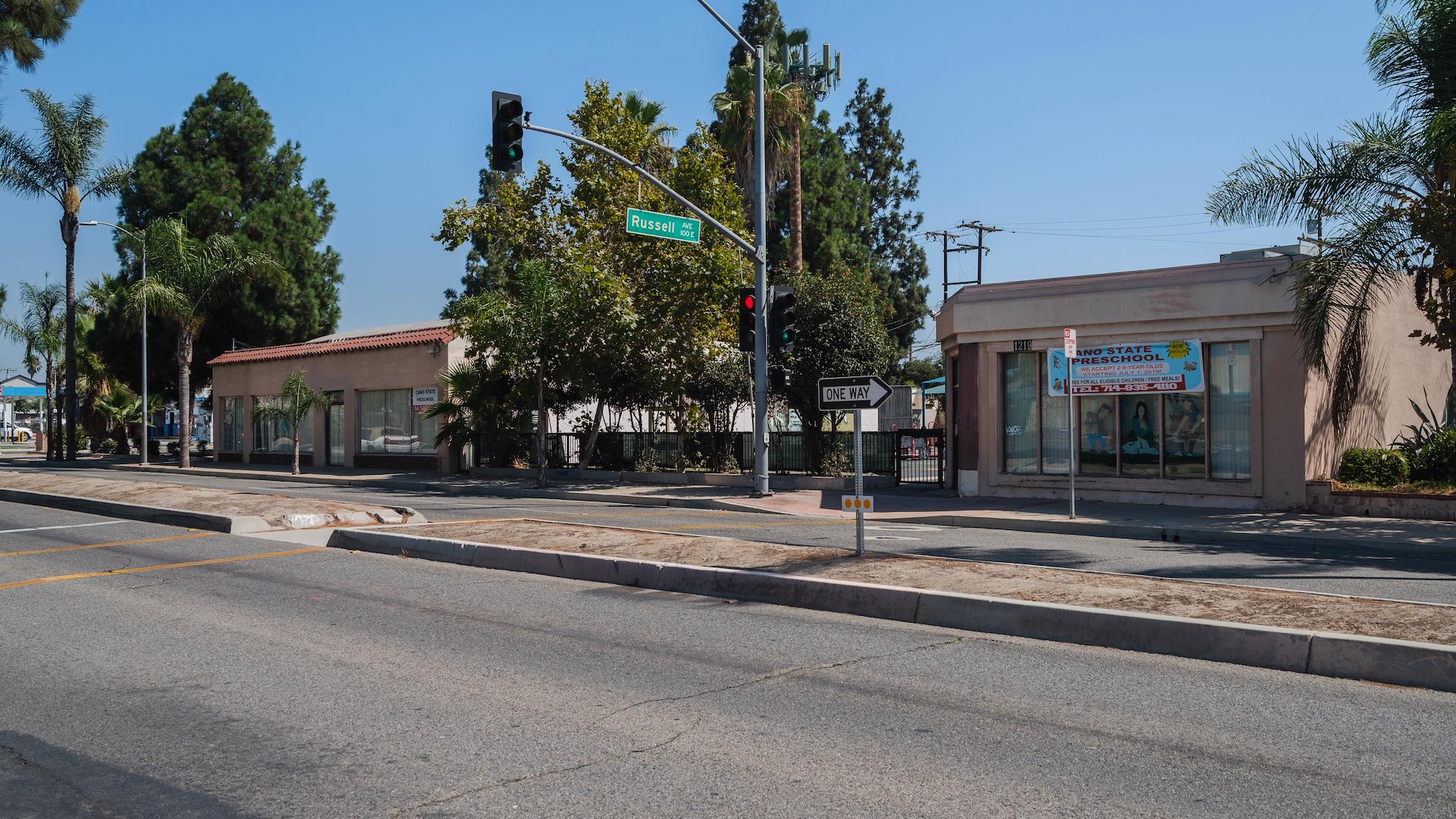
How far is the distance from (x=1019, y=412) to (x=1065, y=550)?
8.10 metres

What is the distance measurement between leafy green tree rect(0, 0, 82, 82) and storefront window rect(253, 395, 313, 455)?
44.8ft

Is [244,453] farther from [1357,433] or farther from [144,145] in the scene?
[1357,433]

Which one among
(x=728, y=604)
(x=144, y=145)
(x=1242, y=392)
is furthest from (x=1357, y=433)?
(x=144, y=145)

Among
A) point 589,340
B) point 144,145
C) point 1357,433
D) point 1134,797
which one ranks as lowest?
point 1134,797

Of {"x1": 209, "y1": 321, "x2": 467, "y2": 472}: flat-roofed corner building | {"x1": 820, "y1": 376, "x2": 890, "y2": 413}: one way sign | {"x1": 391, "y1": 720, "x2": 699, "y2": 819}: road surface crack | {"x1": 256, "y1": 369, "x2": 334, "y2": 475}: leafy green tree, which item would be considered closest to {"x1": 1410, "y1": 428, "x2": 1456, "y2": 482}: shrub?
{"x1": 820, "y1": 376, "x2": 890, "y2": 413}: one way sign

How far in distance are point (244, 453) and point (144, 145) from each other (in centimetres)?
1639

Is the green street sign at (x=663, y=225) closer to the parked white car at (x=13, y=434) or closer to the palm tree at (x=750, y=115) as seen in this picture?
the palm tree at (x=750, y=115)

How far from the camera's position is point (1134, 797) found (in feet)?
16.3

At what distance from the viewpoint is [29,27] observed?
122ft

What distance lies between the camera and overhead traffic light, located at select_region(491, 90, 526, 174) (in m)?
17.4

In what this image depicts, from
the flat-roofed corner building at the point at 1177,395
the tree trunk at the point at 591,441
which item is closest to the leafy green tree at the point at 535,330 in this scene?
the tree trunk at the point at 591,441

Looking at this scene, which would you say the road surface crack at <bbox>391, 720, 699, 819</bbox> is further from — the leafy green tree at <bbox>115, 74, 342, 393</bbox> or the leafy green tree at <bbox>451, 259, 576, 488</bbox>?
the leafy green tree at <bbox>115, 74, 342, 393</bbox>

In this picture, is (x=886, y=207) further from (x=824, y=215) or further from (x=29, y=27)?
(x=29, y=27)

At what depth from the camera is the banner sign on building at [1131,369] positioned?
20.0 metres
